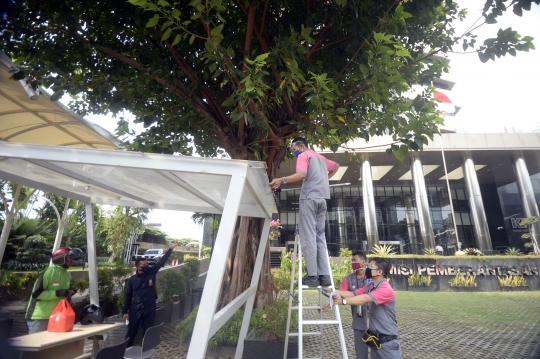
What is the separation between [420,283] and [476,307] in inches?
186

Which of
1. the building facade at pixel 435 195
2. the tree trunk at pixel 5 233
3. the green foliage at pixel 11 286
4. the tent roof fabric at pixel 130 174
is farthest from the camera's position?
the building facade at pixel 435 195

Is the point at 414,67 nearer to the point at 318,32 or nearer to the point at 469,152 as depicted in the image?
the point at 318,32

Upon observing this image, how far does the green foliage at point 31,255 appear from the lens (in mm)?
22609

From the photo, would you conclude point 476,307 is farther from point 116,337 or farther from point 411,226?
point 411,226

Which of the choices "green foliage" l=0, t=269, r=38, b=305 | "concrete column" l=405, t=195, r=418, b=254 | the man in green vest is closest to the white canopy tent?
the man in green vest

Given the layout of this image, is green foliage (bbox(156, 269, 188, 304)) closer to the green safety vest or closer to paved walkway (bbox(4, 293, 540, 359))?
paved walkway (bbox(4, 293, 540, 359))

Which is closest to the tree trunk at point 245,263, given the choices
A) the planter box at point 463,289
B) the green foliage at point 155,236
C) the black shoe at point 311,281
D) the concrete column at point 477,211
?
the black shoe at point 311,281

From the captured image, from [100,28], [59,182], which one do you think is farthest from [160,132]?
[59,182]

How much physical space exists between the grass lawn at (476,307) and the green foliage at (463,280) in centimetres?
72

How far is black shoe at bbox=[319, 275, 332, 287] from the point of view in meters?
3.58

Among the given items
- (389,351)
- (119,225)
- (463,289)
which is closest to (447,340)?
(389,351)

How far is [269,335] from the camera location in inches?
225

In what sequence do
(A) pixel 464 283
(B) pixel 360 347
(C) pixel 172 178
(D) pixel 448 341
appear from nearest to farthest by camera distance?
(C) pixel 172 178
(B) pixel 360 347
(D) pixel 448 341
(A) pixel 464 283

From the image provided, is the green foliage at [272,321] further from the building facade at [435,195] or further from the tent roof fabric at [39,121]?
the building facade at [435,195]
